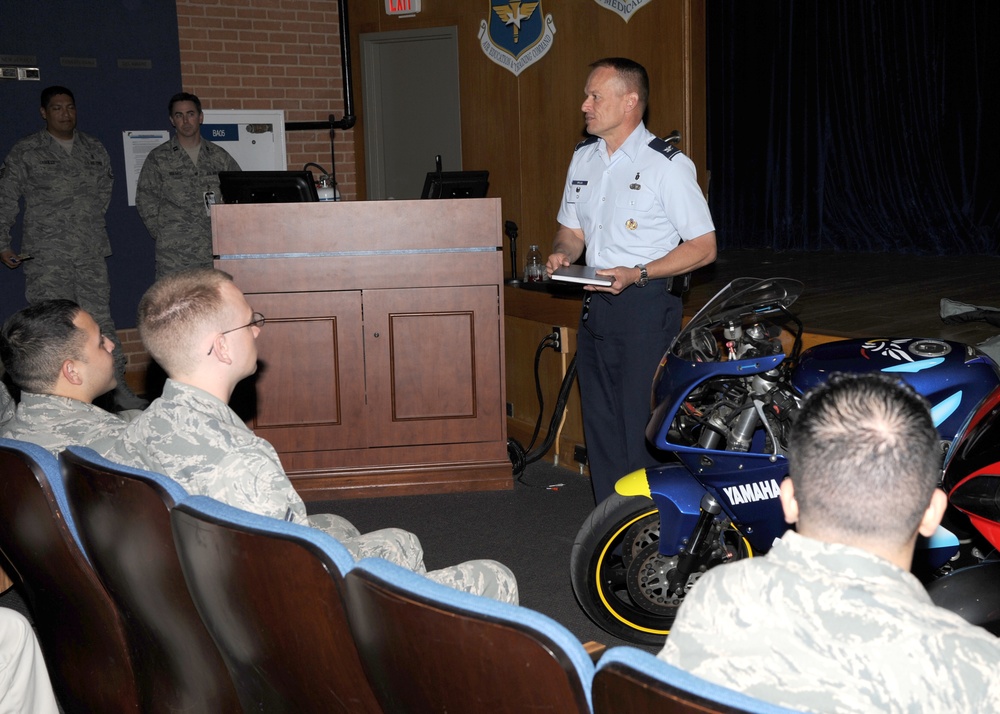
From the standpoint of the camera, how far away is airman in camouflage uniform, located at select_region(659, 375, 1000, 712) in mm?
979

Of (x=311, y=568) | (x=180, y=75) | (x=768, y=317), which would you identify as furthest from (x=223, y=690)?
(x=180, y=75)

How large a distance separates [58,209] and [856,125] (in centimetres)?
672

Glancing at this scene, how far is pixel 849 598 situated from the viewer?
1.02 meters

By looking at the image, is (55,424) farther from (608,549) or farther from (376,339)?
(376,339)

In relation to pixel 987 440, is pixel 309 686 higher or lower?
lower

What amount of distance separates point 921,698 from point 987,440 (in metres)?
1.26

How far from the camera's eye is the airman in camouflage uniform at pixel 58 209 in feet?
19.7

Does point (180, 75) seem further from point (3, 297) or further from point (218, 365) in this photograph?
point (218, 365)

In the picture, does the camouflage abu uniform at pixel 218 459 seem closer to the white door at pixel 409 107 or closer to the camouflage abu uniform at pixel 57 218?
the camouflage abu uniform at pixel 57 218

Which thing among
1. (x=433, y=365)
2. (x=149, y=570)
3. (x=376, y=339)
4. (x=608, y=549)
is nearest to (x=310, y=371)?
(x=376, y=339)

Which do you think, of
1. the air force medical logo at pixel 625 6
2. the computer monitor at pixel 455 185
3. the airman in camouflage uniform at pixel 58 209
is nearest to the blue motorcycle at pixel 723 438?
the computer monitor at pixel 455 185

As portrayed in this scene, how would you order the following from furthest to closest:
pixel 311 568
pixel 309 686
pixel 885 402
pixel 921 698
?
pixel 309 686 → pixel 311 568 → pixel 885 402 → pixel 921 698

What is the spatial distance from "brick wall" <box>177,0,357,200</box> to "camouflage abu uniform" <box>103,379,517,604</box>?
18.6 ft

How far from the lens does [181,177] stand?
621 cm
